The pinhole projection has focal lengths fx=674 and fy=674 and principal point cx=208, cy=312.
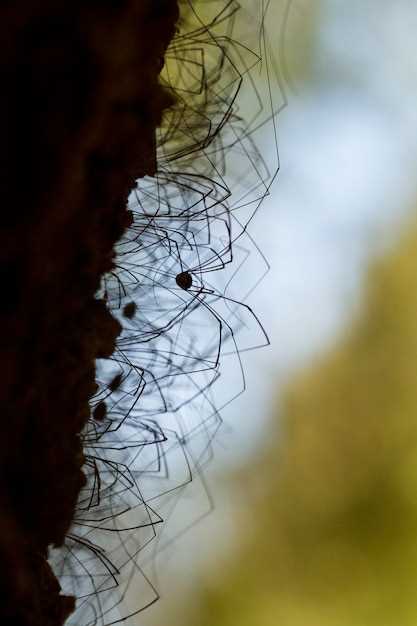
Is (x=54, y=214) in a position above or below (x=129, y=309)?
below

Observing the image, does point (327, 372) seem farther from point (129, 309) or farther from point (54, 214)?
point (54, 214)

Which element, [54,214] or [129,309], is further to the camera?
[129,309]

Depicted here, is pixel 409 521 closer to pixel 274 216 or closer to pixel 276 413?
pixel 276 413

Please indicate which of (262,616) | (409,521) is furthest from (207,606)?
(409,521)

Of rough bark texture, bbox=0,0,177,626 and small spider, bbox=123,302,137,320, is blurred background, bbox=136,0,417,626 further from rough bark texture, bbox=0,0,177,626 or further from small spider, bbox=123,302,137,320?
rough bark texture, bbox=0,0,177,626

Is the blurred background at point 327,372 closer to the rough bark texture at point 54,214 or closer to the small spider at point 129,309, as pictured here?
the small spider at point 129,309

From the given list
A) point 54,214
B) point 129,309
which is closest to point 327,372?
point 129,309
